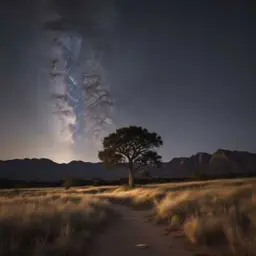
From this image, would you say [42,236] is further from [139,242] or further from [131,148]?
[131,148]

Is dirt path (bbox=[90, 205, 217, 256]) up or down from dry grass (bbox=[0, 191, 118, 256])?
down

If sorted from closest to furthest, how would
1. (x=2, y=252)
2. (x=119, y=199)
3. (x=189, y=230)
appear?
(x=2, y=252) → (x=189, y=230) → (x=119, y=199)

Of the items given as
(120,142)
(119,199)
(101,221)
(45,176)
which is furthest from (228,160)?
(101,221)

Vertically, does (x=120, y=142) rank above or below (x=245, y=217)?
above

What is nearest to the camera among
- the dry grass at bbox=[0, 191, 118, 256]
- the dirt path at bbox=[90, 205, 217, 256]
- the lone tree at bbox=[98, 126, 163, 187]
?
the dry grass at bbox=[0, 191, 118, 256]

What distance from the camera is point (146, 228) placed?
11.4 meters

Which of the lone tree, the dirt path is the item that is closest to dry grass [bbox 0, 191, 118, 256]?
the dirt path

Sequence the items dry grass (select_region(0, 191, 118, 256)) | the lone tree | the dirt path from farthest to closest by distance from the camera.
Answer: the lone tree → the dirt path → dry grass (select_region(0, 191, 118, 256))

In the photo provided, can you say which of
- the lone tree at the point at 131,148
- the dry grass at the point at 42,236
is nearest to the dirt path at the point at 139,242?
the dry grass at the point at 42,236

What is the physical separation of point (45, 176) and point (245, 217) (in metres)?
196

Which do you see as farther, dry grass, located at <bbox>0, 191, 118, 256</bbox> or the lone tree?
the lone tree

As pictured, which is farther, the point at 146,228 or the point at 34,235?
the point at 146,228

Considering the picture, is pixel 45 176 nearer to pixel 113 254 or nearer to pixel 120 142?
pixel 120 142

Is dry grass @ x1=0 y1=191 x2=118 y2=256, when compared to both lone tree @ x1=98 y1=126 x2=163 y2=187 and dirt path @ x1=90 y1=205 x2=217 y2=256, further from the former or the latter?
lone tree @ x1=98 y1=126 x2=163 y2=187
